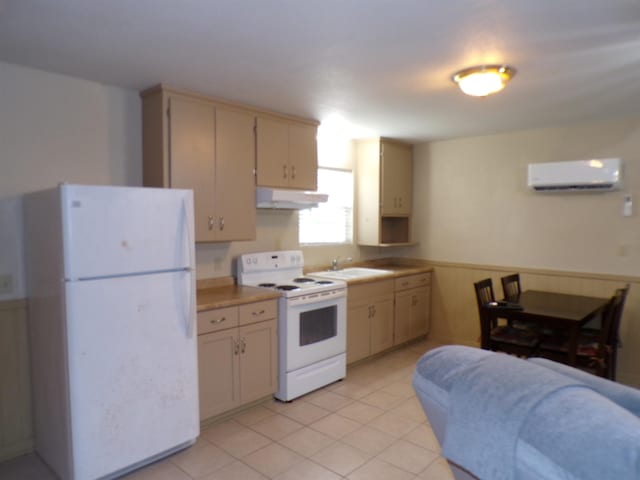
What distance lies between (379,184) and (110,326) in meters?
3.32

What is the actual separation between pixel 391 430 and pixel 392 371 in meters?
1.16

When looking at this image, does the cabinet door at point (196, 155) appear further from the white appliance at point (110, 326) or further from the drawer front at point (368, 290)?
the drawer front at point (368, 290)

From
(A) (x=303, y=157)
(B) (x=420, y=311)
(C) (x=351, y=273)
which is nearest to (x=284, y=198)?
(A) (x=303, y=157)

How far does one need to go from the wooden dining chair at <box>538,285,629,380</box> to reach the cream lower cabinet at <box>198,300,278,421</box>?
212 centimetres

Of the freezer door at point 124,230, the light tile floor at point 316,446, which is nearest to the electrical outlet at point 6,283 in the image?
the freezer door at point 124,230

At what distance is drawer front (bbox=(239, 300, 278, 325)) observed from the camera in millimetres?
3111

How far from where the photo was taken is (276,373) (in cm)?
338

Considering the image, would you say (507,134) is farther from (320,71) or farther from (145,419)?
(145,419)

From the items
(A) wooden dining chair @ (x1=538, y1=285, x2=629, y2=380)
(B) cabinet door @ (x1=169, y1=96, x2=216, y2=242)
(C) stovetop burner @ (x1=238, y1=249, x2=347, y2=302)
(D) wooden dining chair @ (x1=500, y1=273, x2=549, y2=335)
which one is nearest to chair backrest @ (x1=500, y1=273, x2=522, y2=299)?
(D) wooden dining chair @ (x1=500, y1=273, x2=549, y2=335)

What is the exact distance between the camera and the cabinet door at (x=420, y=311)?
4.86 meters

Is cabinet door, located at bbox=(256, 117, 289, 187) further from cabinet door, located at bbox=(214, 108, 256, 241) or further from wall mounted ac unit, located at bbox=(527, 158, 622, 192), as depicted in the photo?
wall mounted ac unit, located at bbox=(527, 158, 622, 192)

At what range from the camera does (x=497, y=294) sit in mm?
4613

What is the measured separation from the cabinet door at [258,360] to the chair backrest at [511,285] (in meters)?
2.13

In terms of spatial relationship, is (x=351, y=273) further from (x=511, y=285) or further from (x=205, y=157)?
(x=205, y=157)
